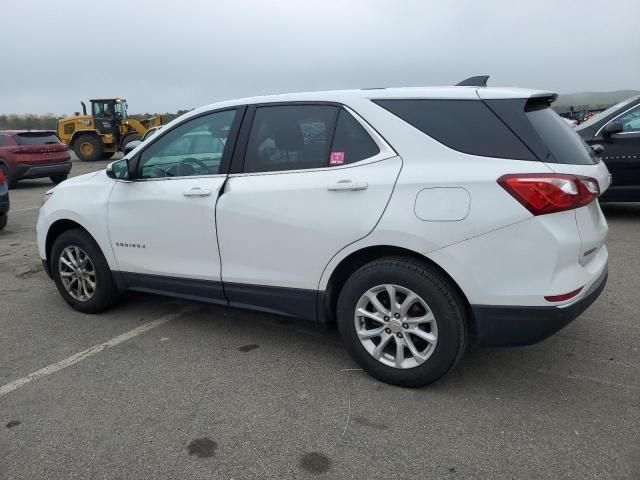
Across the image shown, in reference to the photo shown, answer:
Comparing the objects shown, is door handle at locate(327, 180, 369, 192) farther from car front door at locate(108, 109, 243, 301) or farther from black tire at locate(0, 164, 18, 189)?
black tire at locate(0, 164, 18, 189)

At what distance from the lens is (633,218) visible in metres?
7.81

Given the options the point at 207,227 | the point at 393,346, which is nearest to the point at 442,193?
the point at 393,346

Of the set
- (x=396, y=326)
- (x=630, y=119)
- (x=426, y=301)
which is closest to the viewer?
(x=426, y=301)

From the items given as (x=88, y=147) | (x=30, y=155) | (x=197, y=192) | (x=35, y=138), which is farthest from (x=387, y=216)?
(x=88, y=147)

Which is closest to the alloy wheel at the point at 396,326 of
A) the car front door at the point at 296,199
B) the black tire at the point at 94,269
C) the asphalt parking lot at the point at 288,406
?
the asphalt parking lot at the point at 288,406

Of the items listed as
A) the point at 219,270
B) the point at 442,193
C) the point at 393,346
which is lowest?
the point at 393,346

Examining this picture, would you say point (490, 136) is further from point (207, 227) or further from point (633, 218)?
point (633, 218)

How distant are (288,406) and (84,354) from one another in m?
1.68

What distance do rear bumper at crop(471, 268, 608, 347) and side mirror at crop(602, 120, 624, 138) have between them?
17.2ft

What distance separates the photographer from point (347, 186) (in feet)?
10.5

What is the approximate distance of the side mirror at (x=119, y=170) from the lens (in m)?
4.22

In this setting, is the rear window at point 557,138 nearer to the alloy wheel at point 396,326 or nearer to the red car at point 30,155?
the alloy wheel at point 396,326

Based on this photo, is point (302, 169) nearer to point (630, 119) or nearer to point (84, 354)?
point (84, 354)

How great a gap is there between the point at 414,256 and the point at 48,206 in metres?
3.32
